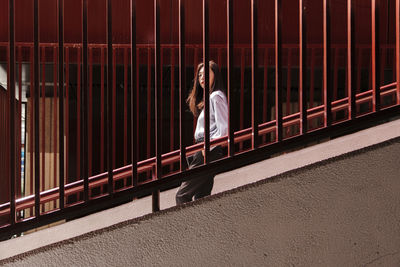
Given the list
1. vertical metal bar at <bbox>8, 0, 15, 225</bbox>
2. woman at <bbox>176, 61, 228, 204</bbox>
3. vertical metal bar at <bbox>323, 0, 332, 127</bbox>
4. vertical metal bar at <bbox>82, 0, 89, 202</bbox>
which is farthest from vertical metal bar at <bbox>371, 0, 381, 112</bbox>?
vertical metal bar at <bbox>8, 0, 15, 225</bbox>

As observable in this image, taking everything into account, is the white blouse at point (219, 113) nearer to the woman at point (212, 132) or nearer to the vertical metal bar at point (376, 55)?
the woman at point (212, 132)

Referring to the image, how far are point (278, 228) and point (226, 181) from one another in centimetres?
180

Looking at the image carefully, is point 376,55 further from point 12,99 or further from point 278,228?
point 12,99

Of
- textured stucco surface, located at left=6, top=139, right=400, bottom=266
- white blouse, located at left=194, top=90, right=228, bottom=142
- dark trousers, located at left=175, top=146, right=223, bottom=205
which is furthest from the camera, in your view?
white blouse, located at left=194, top=90, right=228, bottom=142

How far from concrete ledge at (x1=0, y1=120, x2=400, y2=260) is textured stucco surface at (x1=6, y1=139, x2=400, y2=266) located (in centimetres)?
52

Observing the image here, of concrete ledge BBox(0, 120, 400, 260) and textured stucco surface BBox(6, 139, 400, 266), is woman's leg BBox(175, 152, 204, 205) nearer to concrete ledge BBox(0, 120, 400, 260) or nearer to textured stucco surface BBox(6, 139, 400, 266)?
concrete ledge BBox(0, 120, 400, 260)

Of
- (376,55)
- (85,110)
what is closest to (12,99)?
(85,110)

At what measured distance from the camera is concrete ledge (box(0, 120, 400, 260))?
2.61 metres

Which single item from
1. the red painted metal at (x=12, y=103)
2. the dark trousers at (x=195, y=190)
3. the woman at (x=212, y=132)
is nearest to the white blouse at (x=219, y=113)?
the woman at (x=212, y=132)

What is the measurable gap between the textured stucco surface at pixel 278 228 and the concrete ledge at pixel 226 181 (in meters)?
0.52

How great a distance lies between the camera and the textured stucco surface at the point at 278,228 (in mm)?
1709

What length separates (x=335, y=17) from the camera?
Answer: 198 inches

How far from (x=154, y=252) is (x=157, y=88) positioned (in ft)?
1.85

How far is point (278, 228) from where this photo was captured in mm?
1716
